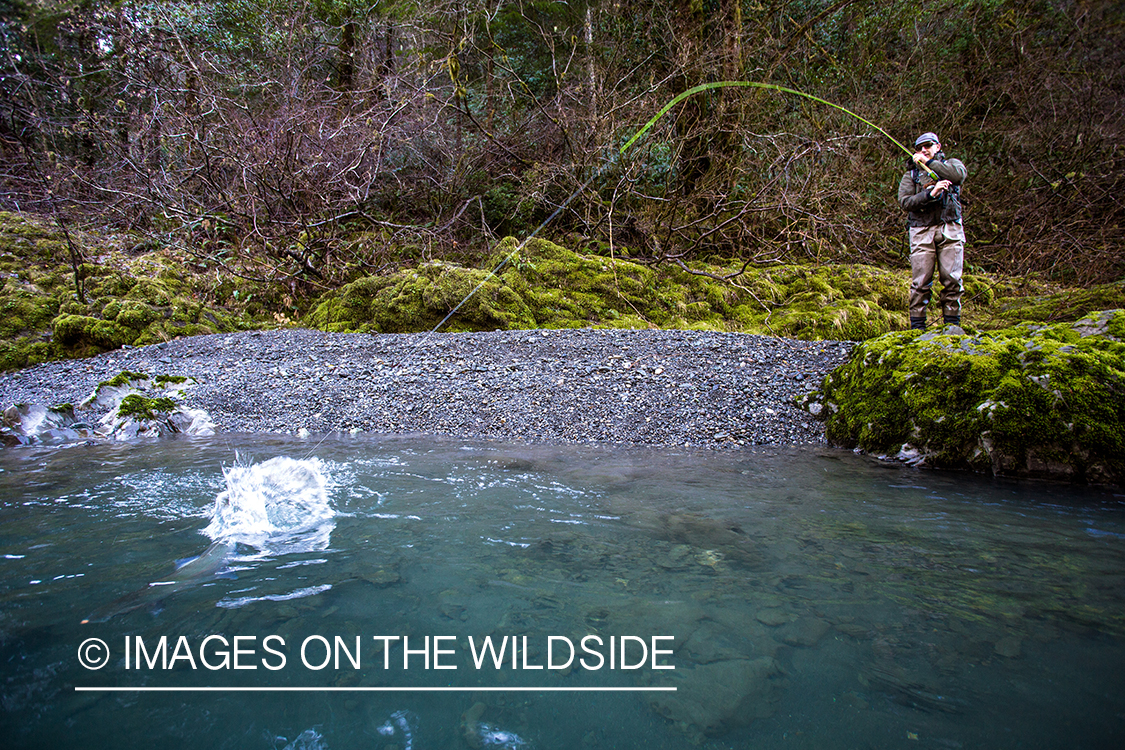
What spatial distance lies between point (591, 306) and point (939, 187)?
5.47 m

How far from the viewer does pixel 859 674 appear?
180cm

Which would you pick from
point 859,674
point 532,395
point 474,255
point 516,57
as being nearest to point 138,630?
point 859,674

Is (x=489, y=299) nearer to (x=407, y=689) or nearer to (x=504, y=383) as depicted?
(x=504, y=383)

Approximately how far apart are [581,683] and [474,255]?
11574 mm

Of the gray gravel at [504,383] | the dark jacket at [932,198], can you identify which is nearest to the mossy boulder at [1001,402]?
the gray gravel at [504,383]

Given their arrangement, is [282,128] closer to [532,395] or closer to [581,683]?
[532,395]

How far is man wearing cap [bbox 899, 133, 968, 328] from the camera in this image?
233 inches

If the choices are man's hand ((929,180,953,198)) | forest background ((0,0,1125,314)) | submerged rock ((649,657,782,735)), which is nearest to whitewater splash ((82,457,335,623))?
submerged rock ((649,657,782,735))

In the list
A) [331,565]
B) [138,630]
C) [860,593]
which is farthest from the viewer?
[331,565]

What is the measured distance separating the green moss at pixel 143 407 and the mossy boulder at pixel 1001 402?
6824 mm

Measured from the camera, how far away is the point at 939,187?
230 inches

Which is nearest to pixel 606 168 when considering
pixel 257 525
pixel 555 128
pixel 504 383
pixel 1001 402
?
pixel 555 128

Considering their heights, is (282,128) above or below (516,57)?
below

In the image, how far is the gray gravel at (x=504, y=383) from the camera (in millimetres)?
5363
